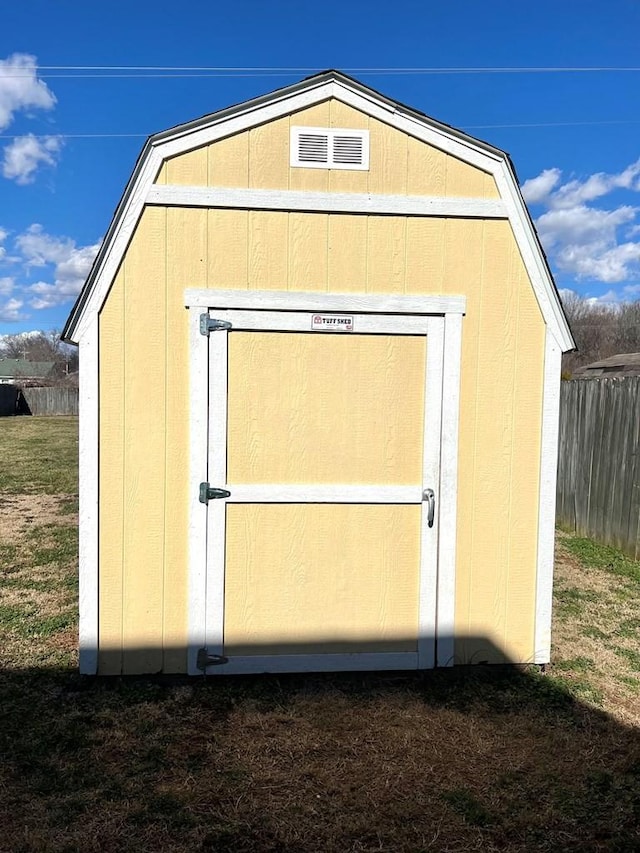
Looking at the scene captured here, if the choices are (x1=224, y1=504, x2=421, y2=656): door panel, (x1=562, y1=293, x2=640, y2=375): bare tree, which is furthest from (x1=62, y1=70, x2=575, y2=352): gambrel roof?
(x1=562, y1=293, x2=640, y2=375): bare tree

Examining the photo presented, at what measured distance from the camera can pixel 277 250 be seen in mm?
3385

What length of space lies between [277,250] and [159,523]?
158 centimetres

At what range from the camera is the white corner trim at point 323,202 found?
130 inches

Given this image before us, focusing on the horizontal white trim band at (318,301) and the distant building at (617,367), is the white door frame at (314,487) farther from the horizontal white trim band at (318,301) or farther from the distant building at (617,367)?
the distant building at (617,367)

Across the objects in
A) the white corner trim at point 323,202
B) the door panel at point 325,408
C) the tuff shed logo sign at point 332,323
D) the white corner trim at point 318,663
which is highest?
the white corner trim at point 323,202

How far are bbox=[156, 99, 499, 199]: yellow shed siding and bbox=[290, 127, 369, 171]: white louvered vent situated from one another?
0.09ft

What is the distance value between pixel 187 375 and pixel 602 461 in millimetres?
5278

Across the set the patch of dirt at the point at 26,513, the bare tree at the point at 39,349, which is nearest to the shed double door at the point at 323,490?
the patch of dirt at the point at 26,513

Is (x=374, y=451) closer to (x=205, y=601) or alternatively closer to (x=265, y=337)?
(x=265, y=337)

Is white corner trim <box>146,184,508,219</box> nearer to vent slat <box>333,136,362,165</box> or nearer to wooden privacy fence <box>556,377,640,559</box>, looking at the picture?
vent slat <box>333,136,362,165</box>

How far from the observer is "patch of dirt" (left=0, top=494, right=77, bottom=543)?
24.5 feet

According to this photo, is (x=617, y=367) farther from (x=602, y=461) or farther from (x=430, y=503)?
(x=430, y=503)

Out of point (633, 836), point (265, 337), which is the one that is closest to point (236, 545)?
point (265, 337)

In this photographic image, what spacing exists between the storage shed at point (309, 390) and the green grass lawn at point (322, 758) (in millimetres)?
226
